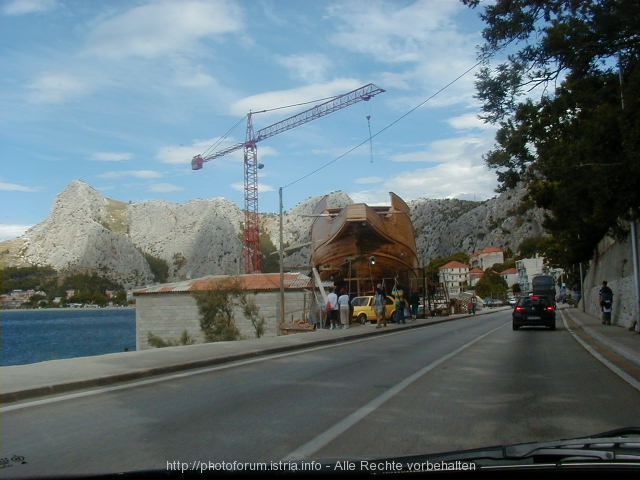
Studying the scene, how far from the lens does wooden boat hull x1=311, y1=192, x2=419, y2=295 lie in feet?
126

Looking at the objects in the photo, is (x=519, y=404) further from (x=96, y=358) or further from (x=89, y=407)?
(x=96, y=358)

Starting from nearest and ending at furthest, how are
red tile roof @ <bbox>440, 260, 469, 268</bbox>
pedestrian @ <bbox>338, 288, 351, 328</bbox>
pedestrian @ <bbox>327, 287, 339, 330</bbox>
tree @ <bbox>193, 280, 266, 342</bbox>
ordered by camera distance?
1. pedestrian @ <bbox>338, 288, 351, 328</bbox>
2. pedestrian @ <bbox>327, 287, 339, 330</bbox>
3. tree @ <bbox>193, 280, 266, 342</bbox>
4. red tile roof @ <bbox>440, 260, 469, 268</bbox>

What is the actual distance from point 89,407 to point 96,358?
569 cm

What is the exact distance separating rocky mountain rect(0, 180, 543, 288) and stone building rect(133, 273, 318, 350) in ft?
125

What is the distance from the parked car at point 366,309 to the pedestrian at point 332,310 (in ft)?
21.7

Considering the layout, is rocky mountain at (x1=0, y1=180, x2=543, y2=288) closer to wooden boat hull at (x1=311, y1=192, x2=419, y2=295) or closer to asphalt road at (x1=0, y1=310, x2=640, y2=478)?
wooden boat hull at (x1=311, y1=192, x2=419, y2=295)

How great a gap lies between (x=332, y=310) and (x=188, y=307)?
3461 centimetres

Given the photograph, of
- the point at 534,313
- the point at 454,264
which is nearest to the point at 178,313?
the point at 534,313

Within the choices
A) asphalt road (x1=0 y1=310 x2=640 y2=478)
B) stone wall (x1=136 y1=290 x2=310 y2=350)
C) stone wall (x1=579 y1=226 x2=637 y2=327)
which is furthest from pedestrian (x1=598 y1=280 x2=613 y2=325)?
stone wall (x1=136 y1=290 x2=310 y2=350)

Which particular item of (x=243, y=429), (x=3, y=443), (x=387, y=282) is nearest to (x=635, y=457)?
(x=243, y=429)

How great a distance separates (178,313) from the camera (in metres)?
60.1

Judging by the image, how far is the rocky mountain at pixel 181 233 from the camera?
120 meters

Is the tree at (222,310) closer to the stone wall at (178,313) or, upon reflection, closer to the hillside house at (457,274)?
the stone wall at (178,313)

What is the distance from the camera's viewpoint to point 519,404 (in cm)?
825
